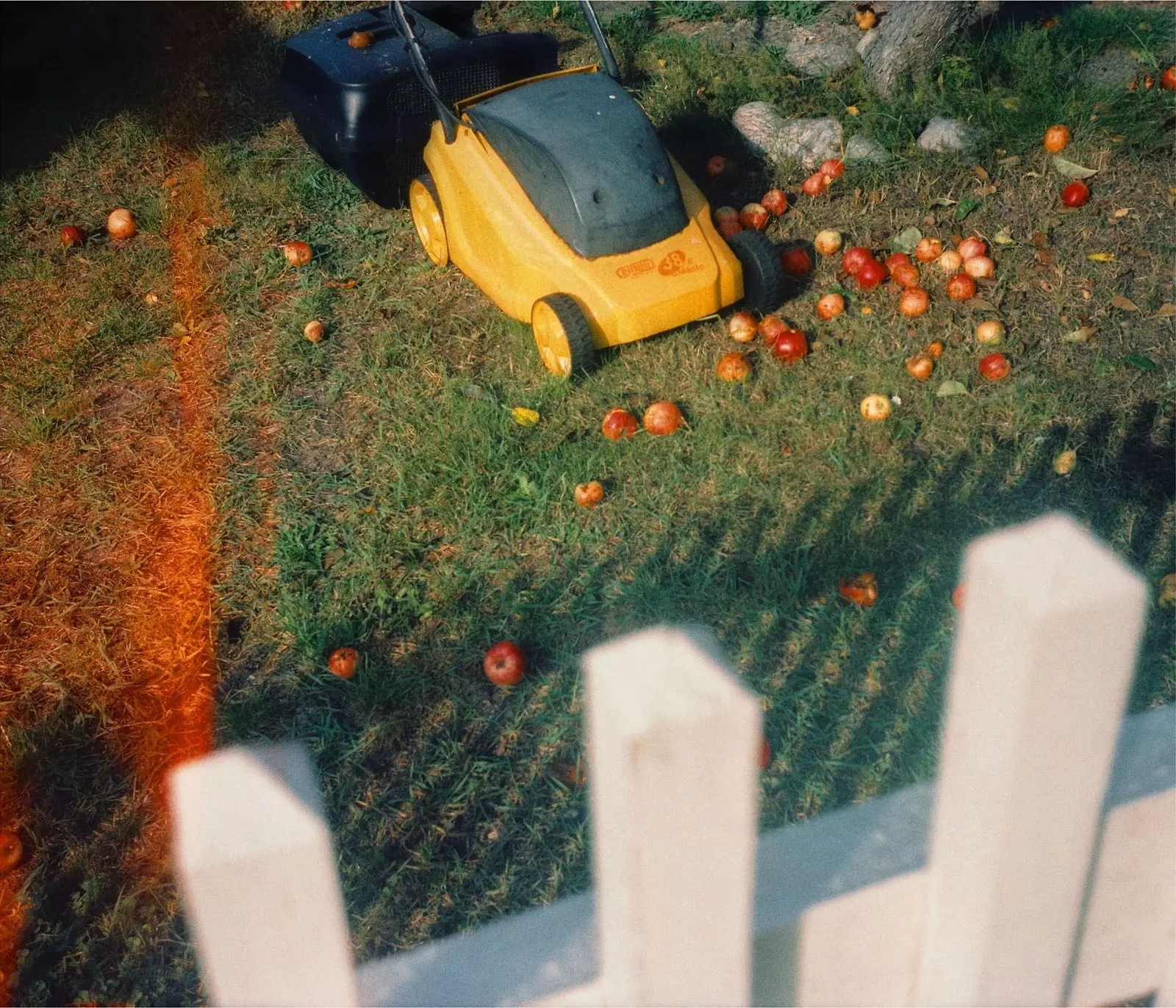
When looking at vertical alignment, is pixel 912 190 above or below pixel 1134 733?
below

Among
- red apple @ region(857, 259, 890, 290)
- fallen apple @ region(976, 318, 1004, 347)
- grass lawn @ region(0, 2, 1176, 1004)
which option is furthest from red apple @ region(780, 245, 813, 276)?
fallen apple @ region(976, 318, 1004, 347)

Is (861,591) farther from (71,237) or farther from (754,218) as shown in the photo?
(71,237)

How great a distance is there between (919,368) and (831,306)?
426 mm

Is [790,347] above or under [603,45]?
under

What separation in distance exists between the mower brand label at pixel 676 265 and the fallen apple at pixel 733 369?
0.94 feet

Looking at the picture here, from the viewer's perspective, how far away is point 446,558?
2.96 meters

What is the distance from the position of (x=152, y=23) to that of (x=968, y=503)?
582 centimetres

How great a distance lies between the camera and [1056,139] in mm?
4391

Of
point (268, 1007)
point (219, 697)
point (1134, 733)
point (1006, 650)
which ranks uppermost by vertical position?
point (1006, 650)

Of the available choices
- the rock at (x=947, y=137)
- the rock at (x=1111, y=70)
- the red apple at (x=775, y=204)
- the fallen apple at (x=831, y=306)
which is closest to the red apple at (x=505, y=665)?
the fallen apple at (x=831, y=306)

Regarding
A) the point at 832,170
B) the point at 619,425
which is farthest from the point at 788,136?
the point at 619,425

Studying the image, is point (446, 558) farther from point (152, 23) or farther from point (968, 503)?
point (152, 23)

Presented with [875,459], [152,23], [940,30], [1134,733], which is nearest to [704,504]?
[875,459]

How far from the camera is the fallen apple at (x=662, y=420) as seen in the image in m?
3.27
